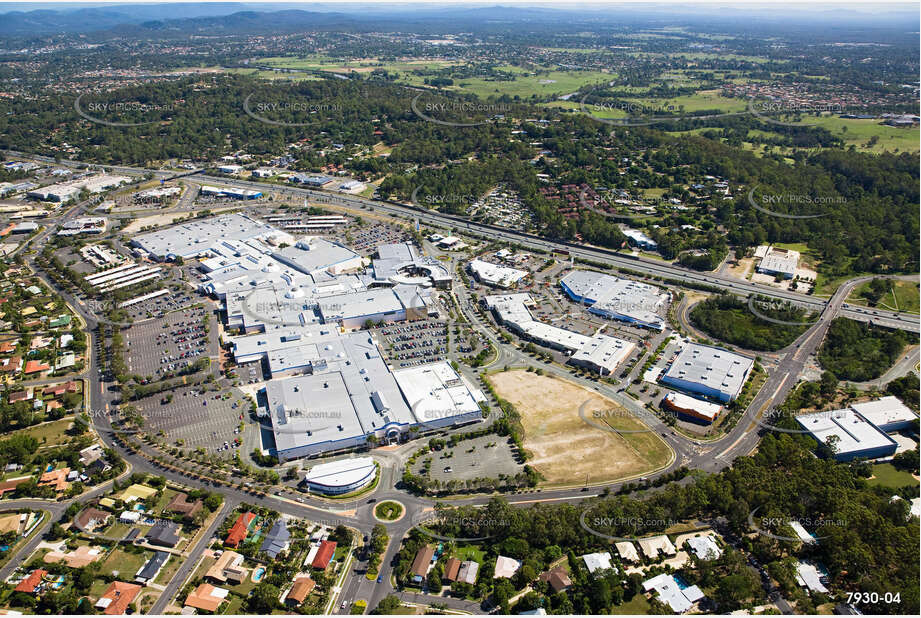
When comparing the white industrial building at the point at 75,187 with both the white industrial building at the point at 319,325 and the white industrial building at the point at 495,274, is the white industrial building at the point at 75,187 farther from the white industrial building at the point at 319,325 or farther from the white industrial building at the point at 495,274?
the white industrial building at the point at 495,274

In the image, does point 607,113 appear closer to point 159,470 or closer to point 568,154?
point 568,154

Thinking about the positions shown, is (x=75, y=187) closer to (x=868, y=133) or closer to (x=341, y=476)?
(x=341, y=476)

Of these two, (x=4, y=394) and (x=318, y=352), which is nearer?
(x=4, y=394)

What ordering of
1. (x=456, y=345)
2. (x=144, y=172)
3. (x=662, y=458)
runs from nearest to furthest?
1. (x=662, y=458)
2. (x=456, y=345)
3. (x=144, y=172)

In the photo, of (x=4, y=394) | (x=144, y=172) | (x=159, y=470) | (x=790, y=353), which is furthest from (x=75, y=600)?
(x=144, y=172)

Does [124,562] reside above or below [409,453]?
above

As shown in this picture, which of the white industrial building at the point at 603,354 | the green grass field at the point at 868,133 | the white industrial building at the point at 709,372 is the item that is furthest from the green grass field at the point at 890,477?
the green grass field at the point at 868,133

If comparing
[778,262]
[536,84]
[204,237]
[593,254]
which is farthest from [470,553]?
[536,84]
